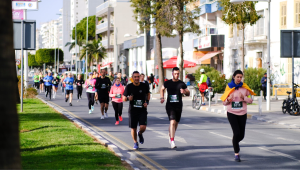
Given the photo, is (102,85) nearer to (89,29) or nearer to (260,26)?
(260,26)

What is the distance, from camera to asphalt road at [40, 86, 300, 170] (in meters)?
8.52

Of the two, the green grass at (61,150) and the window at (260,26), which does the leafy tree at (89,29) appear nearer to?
the window at (260,26)

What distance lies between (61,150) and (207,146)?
10.8 ft

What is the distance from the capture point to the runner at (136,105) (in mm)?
10180

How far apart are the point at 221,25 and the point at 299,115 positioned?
25982 millimetres

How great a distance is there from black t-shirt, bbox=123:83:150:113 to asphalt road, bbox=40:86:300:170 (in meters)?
0.84

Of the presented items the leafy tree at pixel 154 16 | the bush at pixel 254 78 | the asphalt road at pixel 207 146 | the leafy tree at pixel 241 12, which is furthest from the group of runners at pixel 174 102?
the leafy tree at pixel 154 16

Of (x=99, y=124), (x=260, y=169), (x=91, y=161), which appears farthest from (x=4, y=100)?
(x=99, y=124)

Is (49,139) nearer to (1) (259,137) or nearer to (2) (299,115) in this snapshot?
(1) (259,137)

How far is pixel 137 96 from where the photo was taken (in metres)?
10.3

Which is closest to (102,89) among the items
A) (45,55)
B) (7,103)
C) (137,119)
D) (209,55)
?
(137,119)

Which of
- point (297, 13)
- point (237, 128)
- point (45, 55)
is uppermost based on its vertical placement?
point (45, 55)

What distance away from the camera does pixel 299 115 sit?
19094mm

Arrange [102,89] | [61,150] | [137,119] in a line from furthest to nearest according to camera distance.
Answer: [102,89]
[137,119]
[61,150]
